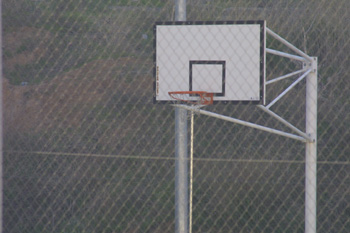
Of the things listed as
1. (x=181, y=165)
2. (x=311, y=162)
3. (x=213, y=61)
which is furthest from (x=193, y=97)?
(x=311, y=162)

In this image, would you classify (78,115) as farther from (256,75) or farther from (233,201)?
→ (256,75)

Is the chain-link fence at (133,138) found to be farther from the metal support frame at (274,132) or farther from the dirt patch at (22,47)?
the metal support frame at (274,132)

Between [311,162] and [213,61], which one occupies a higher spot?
[213,61]

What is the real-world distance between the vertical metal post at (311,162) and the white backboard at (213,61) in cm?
68

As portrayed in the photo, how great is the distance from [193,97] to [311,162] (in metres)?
1.25

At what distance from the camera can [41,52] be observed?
5.39 m

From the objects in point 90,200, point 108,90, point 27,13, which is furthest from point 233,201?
point 27,13

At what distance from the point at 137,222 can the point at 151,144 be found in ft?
2.88

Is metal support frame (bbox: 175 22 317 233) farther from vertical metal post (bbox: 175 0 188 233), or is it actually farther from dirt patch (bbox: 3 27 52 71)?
dirt patch (bbox: 3 27 52 71)

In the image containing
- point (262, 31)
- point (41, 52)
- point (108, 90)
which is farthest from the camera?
point (108, 90)

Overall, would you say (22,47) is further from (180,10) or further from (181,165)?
(181,165)

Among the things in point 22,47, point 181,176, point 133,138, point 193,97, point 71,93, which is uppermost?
point 22,47

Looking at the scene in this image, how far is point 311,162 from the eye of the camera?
4359 millimetres

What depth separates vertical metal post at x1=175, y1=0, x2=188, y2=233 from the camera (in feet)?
11.7
